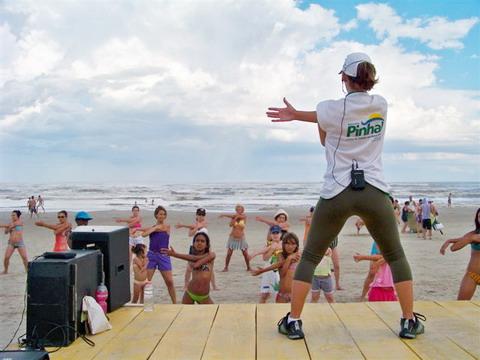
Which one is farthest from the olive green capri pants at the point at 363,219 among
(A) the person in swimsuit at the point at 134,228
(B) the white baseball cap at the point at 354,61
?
(A) the person in swimsuit at the point at 134,228

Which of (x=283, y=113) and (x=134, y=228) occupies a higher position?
(x=283, y=113)

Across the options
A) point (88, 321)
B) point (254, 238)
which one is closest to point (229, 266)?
point (254, 238)

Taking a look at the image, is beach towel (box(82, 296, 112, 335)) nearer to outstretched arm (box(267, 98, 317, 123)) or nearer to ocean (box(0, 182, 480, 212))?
outstretched arm (box(267, 98, 317, 123))

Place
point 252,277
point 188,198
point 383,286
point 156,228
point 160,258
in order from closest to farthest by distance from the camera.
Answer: point 383,286 < point 160,258 < point 156,228 < point 252,277 < point 188,198

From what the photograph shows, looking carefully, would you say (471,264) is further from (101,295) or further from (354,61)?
(101,295)

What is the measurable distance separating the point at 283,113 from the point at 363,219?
2.78 feet

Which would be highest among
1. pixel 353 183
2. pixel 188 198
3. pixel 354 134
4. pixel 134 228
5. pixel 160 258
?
pixel 354 134

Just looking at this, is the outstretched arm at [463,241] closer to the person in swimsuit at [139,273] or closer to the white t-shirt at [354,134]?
the white t-shirt at [354,134]

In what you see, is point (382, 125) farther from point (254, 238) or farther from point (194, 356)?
point (254, 238)

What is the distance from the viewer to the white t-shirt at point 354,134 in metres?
3.34

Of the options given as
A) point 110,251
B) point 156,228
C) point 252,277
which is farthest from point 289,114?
point 252,277

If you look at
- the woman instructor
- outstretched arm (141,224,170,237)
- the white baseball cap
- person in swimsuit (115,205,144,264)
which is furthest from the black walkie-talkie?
person in swimsuit (115,205,144,264)

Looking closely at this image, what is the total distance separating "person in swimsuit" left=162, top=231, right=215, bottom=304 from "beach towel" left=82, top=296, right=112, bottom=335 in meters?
2.38

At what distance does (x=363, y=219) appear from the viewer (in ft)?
11.2
